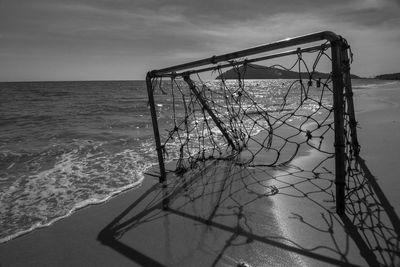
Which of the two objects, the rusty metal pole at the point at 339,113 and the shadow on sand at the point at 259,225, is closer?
the shadow on sand at the point at 259,225

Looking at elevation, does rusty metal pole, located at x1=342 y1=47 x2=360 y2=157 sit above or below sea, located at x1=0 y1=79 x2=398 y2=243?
above

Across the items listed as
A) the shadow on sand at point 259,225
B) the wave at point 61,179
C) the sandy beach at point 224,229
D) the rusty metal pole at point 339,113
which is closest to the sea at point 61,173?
the wave at point 61,179

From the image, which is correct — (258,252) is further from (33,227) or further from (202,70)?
(202,70)

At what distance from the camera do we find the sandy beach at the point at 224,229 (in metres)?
2.53

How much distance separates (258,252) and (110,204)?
6.99 feet

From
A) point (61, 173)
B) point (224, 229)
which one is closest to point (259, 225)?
point (224, 229)

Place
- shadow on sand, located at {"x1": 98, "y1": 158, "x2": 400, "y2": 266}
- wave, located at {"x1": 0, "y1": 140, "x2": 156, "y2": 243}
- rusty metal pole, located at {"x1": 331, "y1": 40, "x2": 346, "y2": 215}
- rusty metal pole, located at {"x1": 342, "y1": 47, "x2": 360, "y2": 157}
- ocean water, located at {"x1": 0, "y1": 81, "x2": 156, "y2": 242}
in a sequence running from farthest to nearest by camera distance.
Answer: rusty metal pole, located at {"x1": 342, "y1": 47, "x2": 360, "y2": 157}, ocean water, located at {"x1": 0, "y1": 81, "x2": 156, "y2": 242}, wave, located at {"x1": 0, "y1": 140, "x2": 156, "y2": 243}, rusty metal pole, located at {"x1": 331, "y1": 40, "x2": 346, "y2": 215}, shadow on sand, located at {"x1": 98, "y1": 158, "x2": 400, "y2": 266}

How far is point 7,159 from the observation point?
6676mm

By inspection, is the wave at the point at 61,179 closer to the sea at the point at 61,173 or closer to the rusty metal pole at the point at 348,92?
the sea at the point at 61,173

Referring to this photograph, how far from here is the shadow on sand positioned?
2.51 meters

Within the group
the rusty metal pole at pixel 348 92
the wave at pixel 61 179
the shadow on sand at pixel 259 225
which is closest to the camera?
the shadow on sand at pixel 259 225

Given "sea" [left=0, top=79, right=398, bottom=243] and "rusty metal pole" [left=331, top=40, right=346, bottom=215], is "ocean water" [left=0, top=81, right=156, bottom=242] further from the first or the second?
"rusty metal pole" [left=331, top=40, right=346, bottom=215]

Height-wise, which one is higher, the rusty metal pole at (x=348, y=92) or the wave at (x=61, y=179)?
the rusty metal pole at (x=348, y=92)

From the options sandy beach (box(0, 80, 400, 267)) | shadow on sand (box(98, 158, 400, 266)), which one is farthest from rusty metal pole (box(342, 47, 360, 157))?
shadow on sand (box(98, 158, 400, 266))
